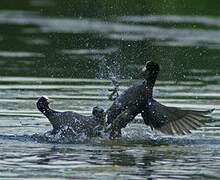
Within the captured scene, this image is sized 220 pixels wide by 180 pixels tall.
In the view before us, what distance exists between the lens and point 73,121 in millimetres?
13898

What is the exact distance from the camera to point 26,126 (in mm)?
14188

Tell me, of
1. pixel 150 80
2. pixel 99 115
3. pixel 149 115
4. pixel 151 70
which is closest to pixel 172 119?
pixel 149 115

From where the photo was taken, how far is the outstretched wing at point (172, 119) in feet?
45.4

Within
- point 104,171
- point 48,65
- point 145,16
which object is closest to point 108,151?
point 104,171

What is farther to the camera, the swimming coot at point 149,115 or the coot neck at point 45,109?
the coot neck at point 45,109

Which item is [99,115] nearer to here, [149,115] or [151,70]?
[149,115]

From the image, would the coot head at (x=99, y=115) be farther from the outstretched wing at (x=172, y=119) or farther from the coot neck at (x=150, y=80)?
the coot neck at (x=150, y=80)

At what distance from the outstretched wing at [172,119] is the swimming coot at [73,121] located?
62 centimetres

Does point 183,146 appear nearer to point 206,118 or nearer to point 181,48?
point 206,118

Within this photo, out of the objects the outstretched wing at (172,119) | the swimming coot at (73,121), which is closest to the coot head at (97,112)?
the swimming coot at (73,121)

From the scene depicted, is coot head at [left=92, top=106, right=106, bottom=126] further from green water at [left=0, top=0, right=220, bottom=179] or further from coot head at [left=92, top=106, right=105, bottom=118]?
green water at [left=0, top=0, right=220, bottom=179]

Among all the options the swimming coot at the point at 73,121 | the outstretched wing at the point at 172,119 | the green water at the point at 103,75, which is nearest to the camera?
the green water at the point at 103,75

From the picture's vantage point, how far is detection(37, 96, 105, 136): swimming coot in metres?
13.7

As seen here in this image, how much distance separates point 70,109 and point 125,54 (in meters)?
7.00
